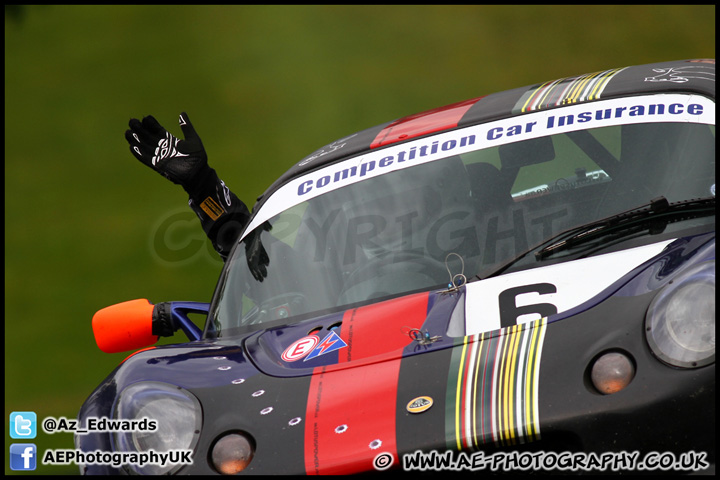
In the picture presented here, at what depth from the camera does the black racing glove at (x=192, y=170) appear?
16.2 ft

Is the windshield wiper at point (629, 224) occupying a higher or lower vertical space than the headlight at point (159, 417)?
higher

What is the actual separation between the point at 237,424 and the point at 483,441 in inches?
32.5

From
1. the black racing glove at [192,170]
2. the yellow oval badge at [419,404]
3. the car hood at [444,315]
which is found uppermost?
the black racing glove at [192,170]

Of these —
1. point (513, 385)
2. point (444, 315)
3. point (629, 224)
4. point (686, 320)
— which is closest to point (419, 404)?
point (513, 385)

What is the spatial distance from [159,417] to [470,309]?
43.4 inches

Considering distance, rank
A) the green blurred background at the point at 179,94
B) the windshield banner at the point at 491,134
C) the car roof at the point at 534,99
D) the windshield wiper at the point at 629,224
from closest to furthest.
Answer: the windshield wiper at the point at 629,224 < the windshield banner at the point at 491,134 < the car roof at the point at 534,99 < the green blurred background at the point at 179,94

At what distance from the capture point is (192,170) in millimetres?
4941

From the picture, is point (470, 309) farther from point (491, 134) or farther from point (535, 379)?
point (491, 134)

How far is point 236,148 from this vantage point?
40.8 feet

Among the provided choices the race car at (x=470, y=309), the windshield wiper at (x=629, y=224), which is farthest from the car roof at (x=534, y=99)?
the windshield wiper at (x=629, y=224)

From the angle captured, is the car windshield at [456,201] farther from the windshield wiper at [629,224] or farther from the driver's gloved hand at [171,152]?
the driver's gloved hand at [171,152]

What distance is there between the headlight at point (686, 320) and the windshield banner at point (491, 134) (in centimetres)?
94

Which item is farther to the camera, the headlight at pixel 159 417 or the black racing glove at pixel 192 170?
the black racing glove at pixel 192 170

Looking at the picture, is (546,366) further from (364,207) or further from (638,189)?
(364,207)
